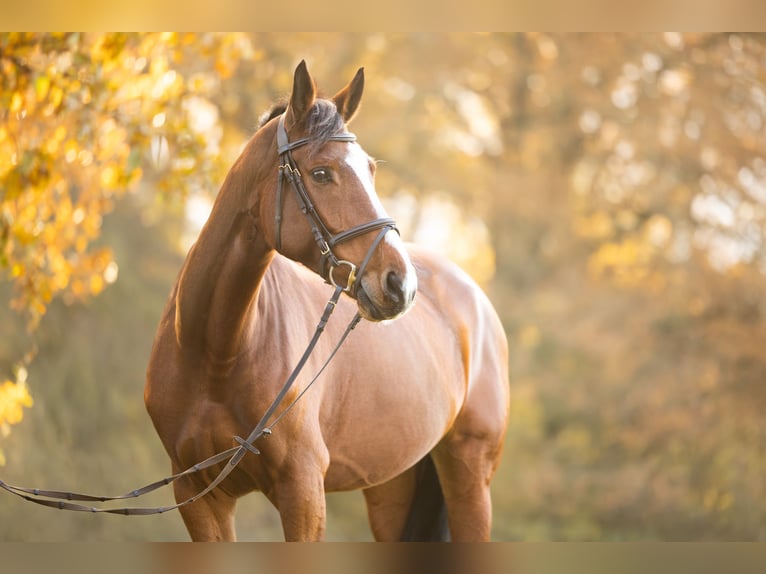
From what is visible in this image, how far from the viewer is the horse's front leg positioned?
2.90 m

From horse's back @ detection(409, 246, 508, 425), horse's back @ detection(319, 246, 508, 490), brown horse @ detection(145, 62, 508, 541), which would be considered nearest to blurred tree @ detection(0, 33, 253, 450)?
horse's back @ detection(409, 246, 508, 425)

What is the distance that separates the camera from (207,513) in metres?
3.18

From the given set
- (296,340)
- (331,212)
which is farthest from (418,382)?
(331,212)

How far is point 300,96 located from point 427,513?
2.11m

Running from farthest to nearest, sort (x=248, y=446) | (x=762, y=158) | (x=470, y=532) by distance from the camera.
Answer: (x=762, y=158), (x=470, y=532), (x=248, y=446)

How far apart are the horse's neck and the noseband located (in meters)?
0.15

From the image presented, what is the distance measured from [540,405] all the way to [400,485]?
22.2 ft

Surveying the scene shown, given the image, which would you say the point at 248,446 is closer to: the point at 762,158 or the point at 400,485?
the point at 400,485

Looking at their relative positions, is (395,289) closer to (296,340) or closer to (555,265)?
(296,340)
